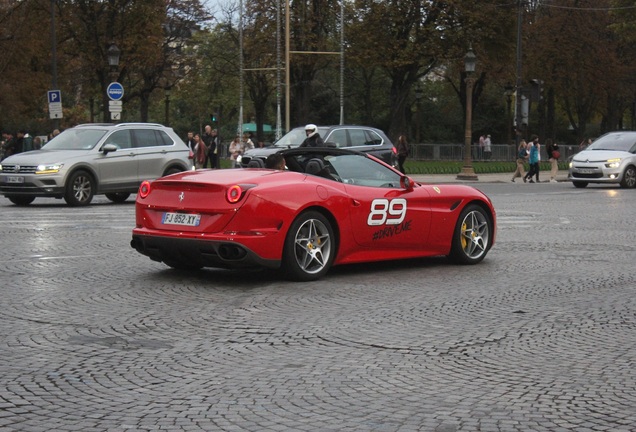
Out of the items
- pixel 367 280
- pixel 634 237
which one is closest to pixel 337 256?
pixel 367 280

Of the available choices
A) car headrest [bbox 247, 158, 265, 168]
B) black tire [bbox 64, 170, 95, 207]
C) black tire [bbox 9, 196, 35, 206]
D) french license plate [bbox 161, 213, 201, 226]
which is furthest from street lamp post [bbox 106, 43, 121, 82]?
french license plate [bbox 161, 213, 201, 226]

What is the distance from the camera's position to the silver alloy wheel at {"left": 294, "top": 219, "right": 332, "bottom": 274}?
10945mm

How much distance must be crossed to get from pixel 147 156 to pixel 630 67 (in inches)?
2145

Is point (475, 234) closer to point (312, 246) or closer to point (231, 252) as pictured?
point (312, 246)

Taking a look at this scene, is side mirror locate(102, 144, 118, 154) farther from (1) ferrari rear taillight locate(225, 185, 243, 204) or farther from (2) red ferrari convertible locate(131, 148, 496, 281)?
(1) ferrari rear taillight locate(225, 185, 243, 204)

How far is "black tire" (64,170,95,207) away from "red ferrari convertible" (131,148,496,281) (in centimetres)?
1127

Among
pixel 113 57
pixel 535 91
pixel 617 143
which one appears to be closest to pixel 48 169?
pixel 113 57

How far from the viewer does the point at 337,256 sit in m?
11.3

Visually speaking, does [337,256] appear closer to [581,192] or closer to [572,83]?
[581,192]

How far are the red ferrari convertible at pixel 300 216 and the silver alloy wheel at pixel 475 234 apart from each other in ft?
0.18

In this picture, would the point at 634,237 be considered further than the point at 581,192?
No

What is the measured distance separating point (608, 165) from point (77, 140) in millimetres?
17192

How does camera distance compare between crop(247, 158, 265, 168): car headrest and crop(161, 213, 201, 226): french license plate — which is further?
crop(247, 158, 265, 168): car headrest

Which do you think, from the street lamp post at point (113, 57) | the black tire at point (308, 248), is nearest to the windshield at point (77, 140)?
the black tire at point (308, 248)
